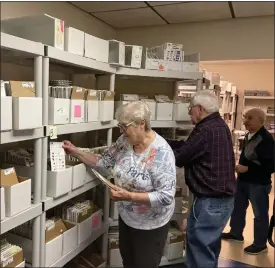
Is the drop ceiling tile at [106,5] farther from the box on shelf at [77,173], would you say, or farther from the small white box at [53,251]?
the small white box at [53,251]

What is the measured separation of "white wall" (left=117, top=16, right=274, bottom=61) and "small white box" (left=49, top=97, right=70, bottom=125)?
1.96 meters

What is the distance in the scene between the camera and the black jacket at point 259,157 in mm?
2768

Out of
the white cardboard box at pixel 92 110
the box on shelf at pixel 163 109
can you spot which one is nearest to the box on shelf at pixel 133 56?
the box on shelf at pixel 163 109

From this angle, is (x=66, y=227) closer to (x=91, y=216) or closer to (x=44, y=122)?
(x=91, y=216)

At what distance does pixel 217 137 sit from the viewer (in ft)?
6.65

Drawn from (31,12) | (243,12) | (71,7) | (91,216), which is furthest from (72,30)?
(243,12)

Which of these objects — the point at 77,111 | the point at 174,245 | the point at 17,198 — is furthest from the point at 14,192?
the point at 174,245

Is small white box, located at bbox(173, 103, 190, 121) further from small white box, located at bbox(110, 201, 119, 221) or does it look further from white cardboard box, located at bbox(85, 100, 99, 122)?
small white box, located at bbox(110, 201, 119, 221)

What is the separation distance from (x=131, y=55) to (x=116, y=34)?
1.37 meters

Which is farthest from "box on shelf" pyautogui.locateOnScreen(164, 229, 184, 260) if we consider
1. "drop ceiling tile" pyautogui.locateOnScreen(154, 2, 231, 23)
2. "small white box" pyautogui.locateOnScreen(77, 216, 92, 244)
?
"drop ceiling tile" pyautogui.locateOnScreen(154, 2, 231, 23)

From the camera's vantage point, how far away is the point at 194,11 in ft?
9.16

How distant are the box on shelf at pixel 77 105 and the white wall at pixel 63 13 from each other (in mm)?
777

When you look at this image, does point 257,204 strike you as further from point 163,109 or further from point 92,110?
point 92,110

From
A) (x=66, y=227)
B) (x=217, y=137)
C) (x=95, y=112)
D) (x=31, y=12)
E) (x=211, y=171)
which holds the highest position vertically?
(x=31, y=12)
